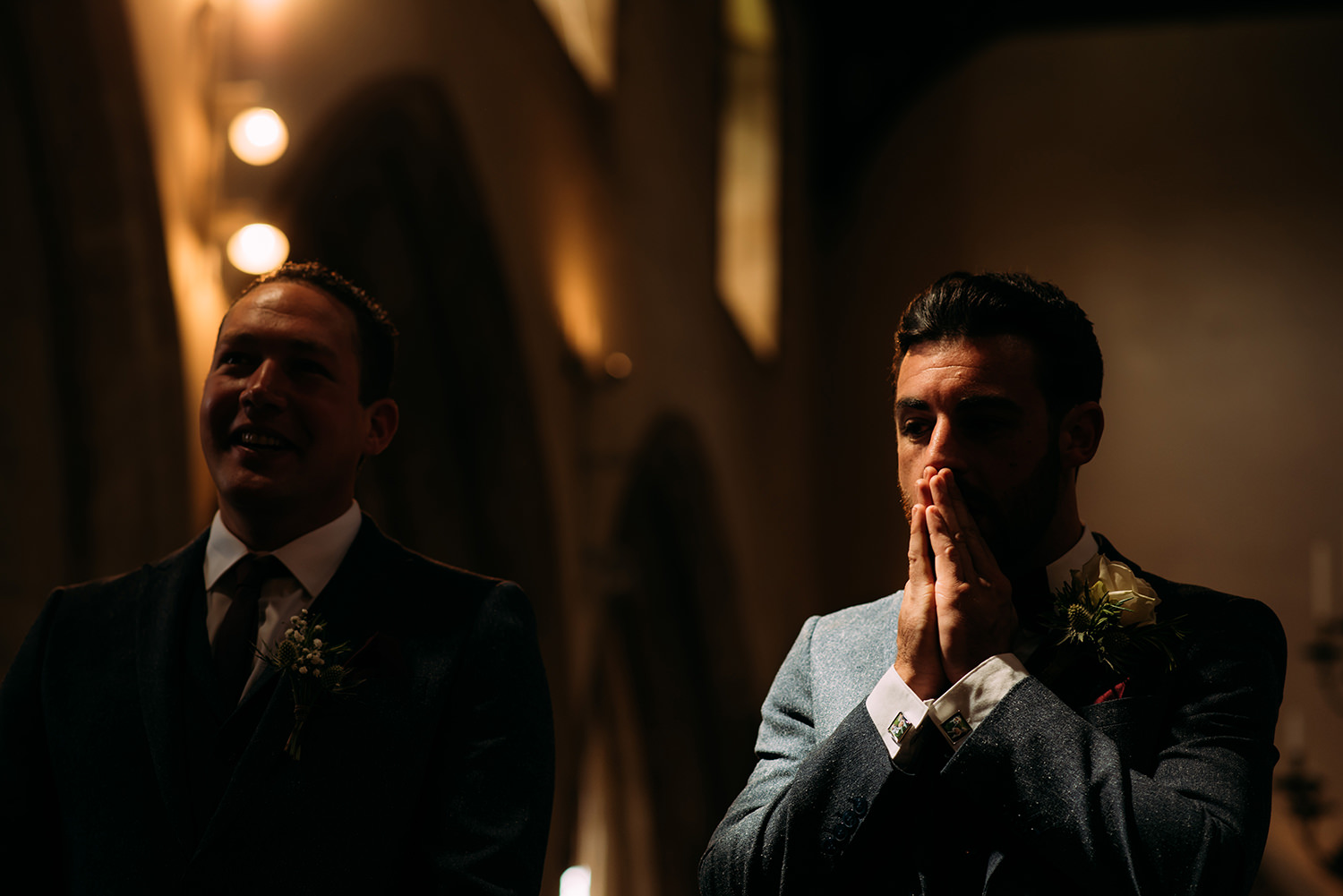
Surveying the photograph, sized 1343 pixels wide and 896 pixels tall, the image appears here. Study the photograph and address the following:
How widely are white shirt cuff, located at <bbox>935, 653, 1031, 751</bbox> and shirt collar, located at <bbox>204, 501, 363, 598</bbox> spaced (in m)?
1.01

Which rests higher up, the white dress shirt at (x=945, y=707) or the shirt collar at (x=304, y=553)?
the shirt collar at (x=304, y=553)

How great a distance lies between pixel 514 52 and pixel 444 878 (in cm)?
522

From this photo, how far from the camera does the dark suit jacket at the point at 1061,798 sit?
5.02ft

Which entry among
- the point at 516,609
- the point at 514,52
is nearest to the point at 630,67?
the point at 514,52

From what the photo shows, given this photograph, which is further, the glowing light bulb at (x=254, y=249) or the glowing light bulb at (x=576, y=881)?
the glowing light bulb at (x=576, y=881)

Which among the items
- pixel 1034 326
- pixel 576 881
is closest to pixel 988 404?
pixel 1034 326

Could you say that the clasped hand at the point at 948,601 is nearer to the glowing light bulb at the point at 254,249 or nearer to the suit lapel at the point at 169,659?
the suit lapel at the point at 169,659

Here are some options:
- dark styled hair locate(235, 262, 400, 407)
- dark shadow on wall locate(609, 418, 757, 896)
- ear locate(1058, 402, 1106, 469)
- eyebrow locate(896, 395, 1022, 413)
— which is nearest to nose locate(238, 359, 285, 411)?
dark styled hair locate(235, 262, 400, 407)

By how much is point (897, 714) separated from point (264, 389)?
1119 millimetres

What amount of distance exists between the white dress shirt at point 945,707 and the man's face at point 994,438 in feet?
0.68

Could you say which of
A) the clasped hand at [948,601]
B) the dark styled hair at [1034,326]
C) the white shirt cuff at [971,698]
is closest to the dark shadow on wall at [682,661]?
the dark styled hair at [1034,326]

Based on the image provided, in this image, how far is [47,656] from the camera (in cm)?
200

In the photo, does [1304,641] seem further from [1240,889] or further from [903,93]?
[1240,889]

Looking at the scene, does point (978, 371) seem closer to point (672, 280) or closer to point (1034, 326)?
point (1034, 326)
